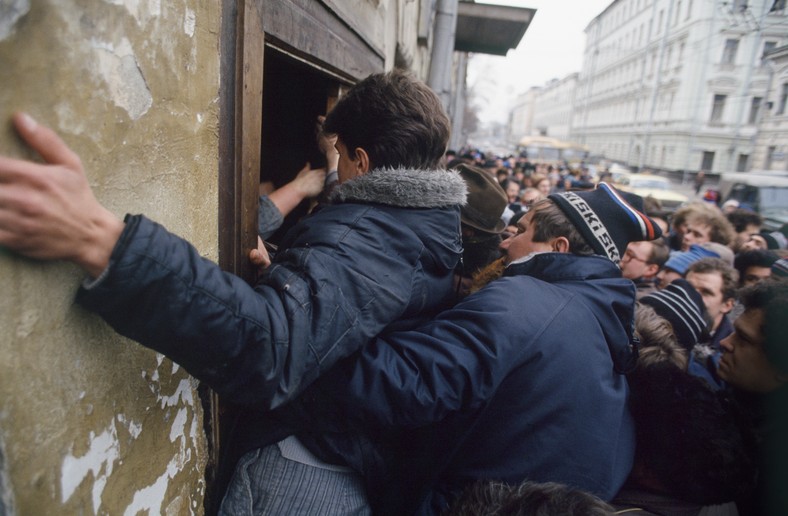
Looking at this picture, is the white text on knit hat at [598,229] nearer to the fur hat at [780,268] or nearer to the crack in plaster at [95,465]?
the crack in plaster at [95,465]

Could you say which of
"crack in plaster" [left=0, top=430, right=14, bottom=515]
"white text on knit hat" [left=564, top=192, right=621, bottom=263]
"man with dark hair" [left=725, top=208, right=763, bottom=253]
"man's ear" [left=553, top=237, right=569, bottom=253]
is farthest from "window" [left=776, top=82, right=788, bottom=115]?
"crack in plaster" [left=0, top=430, right=14, bottom=515]

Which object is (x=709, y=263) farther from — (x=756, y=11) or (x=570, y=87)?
(x=570, y=87)

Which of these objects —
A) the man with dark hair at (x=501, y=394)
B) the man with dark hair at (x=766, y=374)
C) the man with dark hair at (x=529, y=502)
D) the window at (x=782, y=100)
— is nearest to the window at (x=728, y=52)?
the window at (x=782, y=100)

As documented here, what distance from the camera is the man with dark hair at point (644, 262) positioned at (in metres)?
3.46

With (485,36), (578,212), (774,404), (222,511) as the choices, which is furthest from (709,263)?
(485,36)

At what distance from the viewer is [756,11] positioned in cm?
3008

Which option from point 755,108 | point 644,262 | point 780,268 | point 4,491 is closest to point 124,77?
point 4,491

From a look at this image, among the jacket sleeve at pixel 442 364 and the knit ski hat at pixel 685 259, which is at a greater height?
the jacket sleeve at pixel 442 364

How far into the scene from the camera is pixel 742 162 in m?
31.5

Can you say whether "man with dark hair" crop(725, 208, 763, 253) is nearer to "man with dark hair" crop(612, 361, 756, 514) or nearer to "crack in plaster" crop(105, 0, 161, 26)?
"man with dark hair" crop(612, 361, 756, 514)

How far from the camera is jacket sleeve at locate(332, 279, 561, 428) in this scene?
1.18 metres

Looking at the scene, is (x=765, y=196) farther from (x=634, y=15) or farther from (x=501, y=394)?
Result: (x=634, y=15)

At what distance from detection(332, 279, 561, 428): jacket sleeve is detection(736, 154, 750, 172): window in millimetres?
37234

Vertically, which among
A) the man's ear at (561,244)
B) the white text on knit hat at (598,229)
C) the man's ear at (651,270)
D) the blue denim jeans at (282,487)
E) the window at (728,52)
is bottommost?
the blue denim jeans at (282,487)
